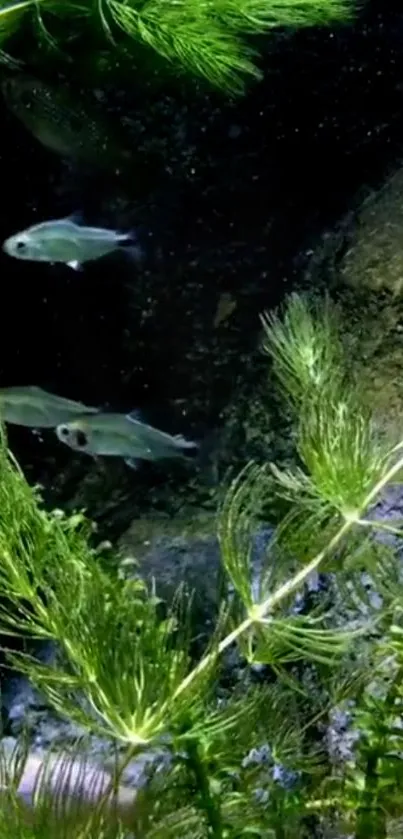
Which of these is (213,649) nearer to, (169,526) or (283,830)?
(283,830)

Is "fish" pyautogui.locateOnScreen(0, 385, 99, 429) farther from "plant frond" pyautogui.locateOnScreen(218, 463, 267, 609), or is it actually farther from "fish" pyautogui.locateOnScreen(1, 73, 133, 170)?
"plant frond" pyautogui.locateOnScreen(218, 463, 267, 609)

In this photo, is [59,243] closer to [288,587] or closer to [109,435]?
[109,435]

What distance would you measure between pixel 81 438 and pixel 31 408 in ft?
0.36

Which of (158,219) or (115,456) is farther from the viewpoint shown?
(158,219)

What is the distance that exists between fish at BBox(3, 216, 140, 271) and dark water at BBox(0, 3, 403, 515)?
0.15 feet

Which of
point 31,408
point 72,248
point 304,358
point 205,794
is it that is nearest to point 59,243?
point 72,248

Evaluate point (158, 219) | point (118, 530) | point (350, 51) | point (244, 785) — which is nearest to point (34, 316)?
point (158, 219)

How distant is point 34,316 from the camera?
2016 mm

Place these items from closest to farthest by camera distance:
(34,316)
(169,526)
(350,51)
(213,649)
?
(213,649)
(169,526)
(34,316)
(350,51)

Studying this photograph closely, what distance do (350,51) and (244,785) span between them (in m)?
1.74

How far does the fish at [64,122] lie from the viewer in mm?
2172

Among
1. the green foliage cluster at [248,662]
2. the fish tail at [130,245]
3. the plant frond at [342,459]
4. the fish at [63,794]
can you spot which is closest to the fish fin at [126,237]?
the fish tail at [130,245]

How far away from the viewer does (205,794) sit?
98cm

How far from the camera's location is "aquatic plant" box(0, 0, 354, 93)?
2158mm
